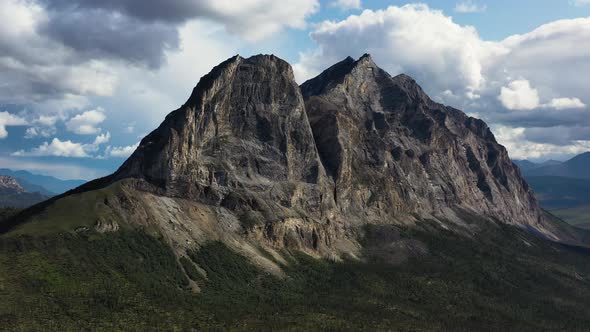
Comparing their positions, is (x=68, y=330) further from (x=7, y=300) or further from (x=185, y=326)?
(x=185, y=326)

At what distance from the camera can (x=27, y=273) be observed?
197 metres

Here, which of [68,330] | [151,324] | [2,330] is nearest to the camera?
[2,330]

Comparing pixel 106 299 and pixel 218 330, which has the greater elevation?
pixel 106 299

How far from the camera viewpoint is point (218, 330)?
649 ft

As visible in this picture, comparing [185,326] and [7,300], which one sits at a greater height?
→ [7,300]

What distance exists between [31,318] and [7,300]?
41.3ft

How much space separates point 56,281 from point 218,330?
61.2 metres

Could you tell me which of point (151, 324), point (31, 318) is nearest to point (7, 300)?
point (31, 318)

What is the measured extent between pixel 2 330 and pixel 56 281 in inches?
1550

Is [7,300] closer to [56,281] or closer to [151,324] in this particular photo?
[56,281]

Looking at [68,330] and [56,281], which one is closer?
[68,330]

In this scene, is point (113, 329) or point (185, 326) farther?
point (185, 326)

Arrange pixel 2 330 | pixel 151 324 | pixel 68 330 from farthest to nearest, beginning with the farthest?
pixel 151 324 < pixel 68 330 < pixel 2 330

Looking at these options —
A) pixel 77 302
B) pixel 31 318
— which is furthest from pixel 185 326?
pixel 31 318
